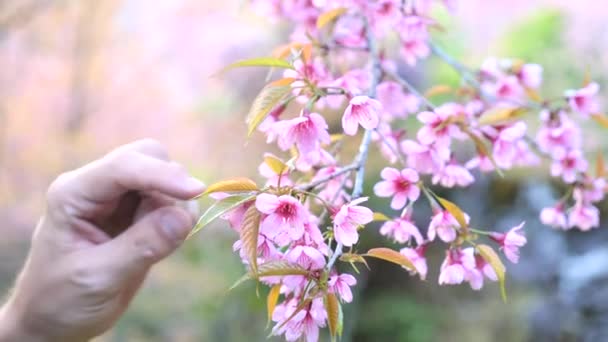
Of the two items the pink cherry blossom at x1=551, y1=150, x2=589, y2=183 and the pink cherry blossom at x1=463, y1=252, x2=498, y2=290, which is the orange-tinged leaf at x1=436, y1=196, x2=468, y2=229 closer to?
the pink cherry blossom at x1=463, y1=252, x2=498, y2=290

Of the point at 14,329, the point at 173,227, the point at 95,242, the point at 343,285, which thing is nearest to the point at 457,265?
the point at 343,285

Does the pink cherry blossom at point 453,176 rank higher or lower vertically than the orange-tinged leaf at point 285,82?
lower

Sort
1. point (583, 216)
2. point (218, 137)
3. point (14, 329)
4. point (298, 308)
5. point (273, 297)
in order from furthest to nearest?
point (218, 137) < point (14, 329) < point (583, 216) < point (273, 297) < point (298, 308)

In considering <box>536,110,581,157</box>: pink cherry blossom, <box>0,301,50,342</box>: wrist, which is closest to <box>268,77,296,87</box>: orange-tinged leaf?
<box>536,110,581,157</box>: pink cherry blossom

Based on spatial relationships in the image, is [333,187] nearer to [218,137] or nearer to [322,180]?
[322,180]

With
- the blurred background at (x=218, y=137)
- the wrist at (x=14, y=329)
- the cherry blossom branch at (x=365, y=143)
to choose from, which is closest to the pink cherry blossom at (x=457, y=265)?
the cherry blossom branch at (x=365, y=143)

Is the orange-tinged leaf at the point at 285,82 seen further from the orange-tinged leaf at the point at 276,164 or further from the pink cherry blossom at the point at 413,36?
the pink cherry blossom at the point at 413,36
